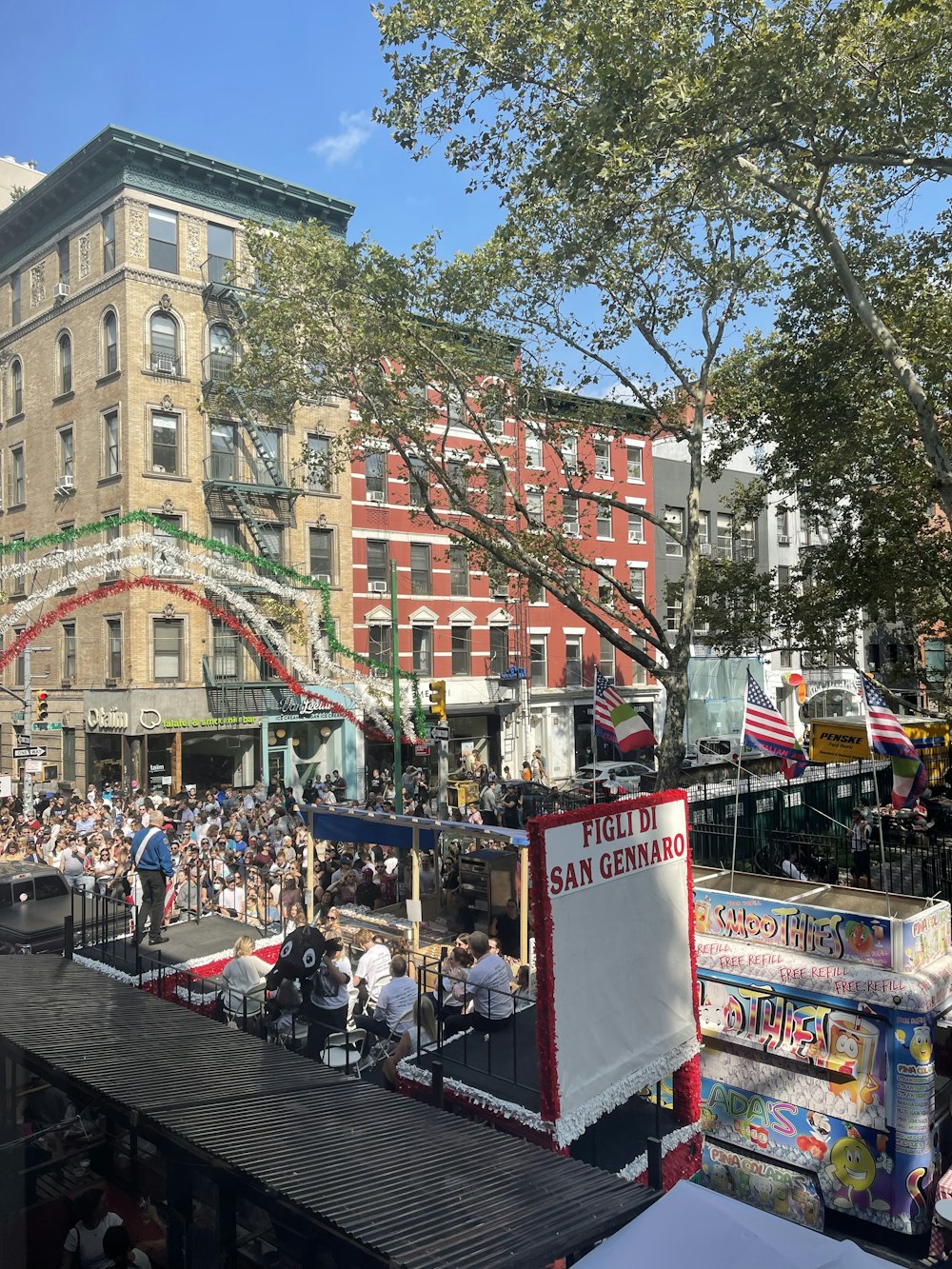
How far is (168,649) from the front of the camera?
3162cm

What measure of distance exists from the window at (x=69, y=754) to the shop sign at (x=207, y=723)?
14.9ft

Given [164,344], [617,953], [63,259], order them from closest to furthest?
[617,953], [164,344], [63,259]

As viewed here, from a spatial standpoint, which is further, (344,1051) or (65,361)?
(65,361)

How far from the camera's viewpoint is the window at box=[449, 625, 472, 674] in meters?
38.5

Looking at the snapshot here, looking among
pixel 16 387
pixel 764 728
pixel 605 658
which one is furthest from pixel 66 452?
pixel 764 728

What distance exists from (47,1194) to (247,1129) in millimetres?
3043

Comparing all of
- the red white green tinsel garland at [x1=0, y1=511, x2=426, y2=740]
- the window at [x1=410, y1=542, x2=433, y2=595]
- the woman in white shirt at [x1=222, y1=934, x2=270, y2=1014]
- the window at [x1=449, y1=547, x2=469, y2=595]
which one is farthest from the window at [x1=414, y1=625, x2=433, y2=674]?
the woman in white shirt at [x1=222, y1=934, x2=270, y2=1014]

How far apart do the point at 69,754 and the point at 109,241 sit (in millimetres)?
17391

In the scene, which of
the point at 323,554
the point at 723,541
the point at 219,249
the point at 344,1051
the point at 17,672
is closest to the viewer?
the point at 344,1051

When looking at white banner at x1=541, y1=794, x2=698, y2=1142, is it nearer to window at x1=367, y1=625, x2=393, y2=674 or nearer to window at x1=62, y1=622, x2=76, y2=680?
window at x1=367, y1=625, x2=393, y2=674

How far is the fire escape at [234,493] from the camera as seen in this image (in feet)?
106

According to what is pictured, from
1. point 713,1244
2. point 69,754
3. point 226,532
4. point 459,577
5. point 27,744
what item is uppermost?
point 226,532

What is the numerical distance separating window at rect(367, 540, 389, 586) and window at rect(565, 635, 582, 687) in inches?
367

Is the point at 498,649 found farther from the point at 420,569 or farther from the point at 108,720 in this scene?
the point at 108,720
